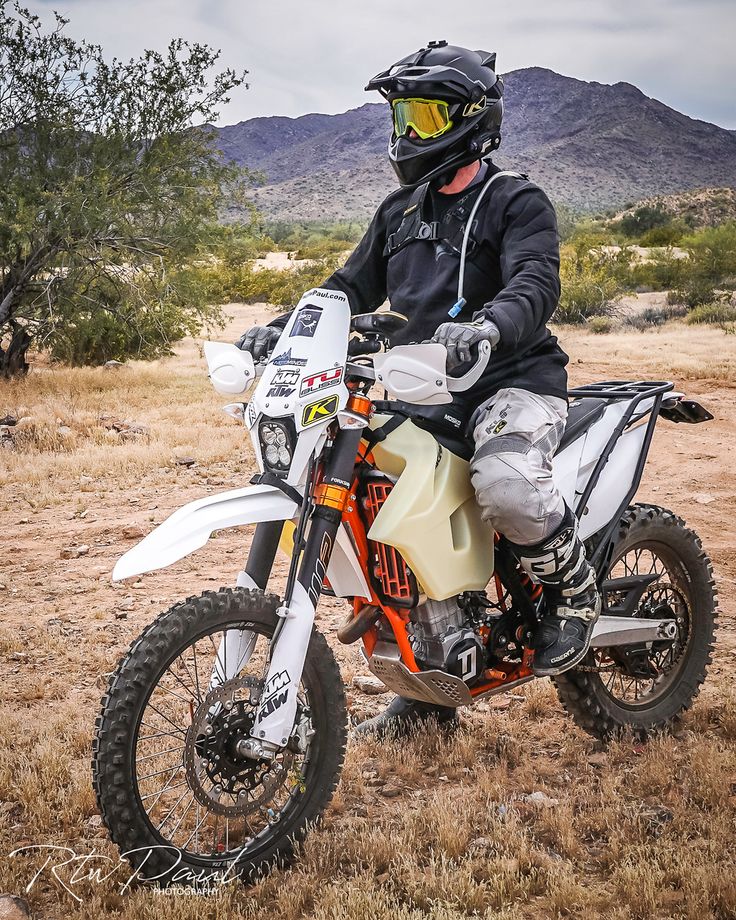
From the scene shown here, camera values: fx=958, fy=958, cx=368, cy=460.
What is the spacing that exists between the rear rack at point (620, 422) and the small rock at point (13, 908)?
227 cm

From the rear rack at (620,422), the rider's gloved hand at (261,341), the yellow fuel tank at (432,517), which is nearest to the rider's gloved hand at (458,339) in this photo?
the yellow fuel tank at (432,517)

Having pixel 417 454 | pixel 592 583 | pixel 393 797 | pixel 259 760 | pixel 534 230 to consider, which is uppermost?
pixel 534 230

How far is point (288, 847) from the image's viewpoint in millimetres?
3057

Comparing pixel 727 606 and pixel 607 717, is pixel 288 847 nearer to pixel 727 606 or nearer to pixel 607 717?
pixel 607 717

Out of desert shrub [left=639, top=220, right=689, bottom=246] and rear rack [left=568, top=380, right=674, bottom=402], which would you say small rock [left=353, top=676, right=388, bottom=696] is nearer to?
rear rack [left=568, top=380, right=674, bottom=402]

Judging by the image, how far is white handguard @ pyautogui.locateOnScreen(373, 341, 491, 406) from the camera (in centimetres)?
264

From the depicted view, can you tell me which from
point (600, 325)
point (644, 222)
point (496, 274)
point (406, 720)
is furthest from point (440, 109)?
point (644, 222)

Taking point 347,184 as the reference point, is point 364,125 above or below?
above

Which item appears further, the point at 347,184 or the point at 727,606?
the point at 347,184

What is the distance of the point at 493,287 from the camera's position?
136 inches

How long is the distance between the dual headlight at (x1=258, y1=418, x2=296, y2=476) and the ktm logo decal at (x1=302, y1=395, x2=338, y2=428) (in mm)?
51

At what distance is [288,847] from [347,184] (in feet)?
312

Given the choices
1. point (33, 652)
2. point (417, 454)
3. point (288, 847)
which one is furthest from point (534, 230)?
point (33, 652)

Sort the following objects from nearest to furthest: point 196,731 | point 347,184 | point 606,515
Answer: point 196,731
point 606,515
point 347,184
